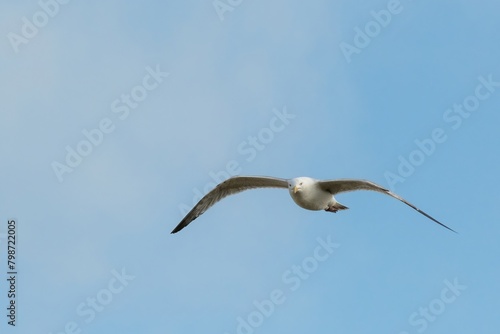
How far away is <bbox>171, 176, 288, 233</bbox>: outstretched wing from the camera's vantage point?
26.4m

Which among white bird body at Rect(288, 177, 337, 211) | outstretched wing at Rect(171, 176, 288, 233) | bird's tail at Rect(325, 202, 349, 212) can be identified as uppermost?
outstretched wing at Rect(171, 176, 288, 233)

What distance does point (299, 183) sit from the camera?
→ 2522cm

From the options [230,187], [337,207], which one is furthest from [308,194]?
[230,187]

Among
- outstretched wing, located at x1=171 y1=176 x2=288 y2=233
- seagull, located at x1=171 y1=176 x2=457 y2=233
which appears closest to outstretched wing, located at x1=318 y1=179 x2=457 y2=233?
seagull, located at x1=171 y1=176 x2=457 y2=233

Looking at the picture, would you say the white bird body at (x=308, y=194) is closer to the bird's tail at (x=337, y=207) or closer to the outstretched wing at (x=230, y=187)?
the bird's tail at (x=337, y=207)

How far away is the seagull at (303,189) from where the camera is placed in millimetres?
24875

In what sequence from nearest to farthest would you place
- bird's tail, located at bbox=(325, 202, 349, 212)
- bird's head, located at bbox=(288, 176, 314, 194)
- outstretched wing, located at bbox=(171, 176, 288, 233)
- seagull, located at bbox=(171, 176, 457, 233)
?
1. seagull, located at bbox=(171, 176, 457, 233)
2. bird's head, located at bbox=(288, 176, 314, 194)
3. bird's tail, located at bbox=(325, 202, 349, 212)
4. outstretched wing, located at bbox=(171, 176, 288, 233)

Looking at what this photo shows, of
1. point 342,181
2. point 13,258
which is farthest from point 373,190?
point 13,258

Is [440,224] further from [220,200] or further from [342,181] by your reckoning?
[220,200]

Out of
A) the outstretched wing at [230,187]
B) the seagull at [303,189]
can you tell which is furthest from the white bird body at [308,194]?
the outstretched wing at [230,187]

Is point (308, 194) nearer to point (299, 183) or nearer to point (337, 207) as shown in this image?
point (299, 183)

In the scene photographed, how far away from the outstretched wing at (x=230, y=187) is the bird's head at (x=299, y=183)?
647 millimetres

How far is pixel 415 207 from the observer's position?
77.8 ft

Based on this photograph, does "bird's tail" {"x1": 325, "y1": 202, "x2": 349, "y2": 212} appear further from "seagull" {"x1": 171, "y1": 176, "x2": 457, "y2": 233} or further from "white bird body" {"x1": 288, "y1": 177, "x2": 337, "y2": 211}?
"white bird body" {"x1": 288, "y1": 177, "x2": 337, "y2": 211}
